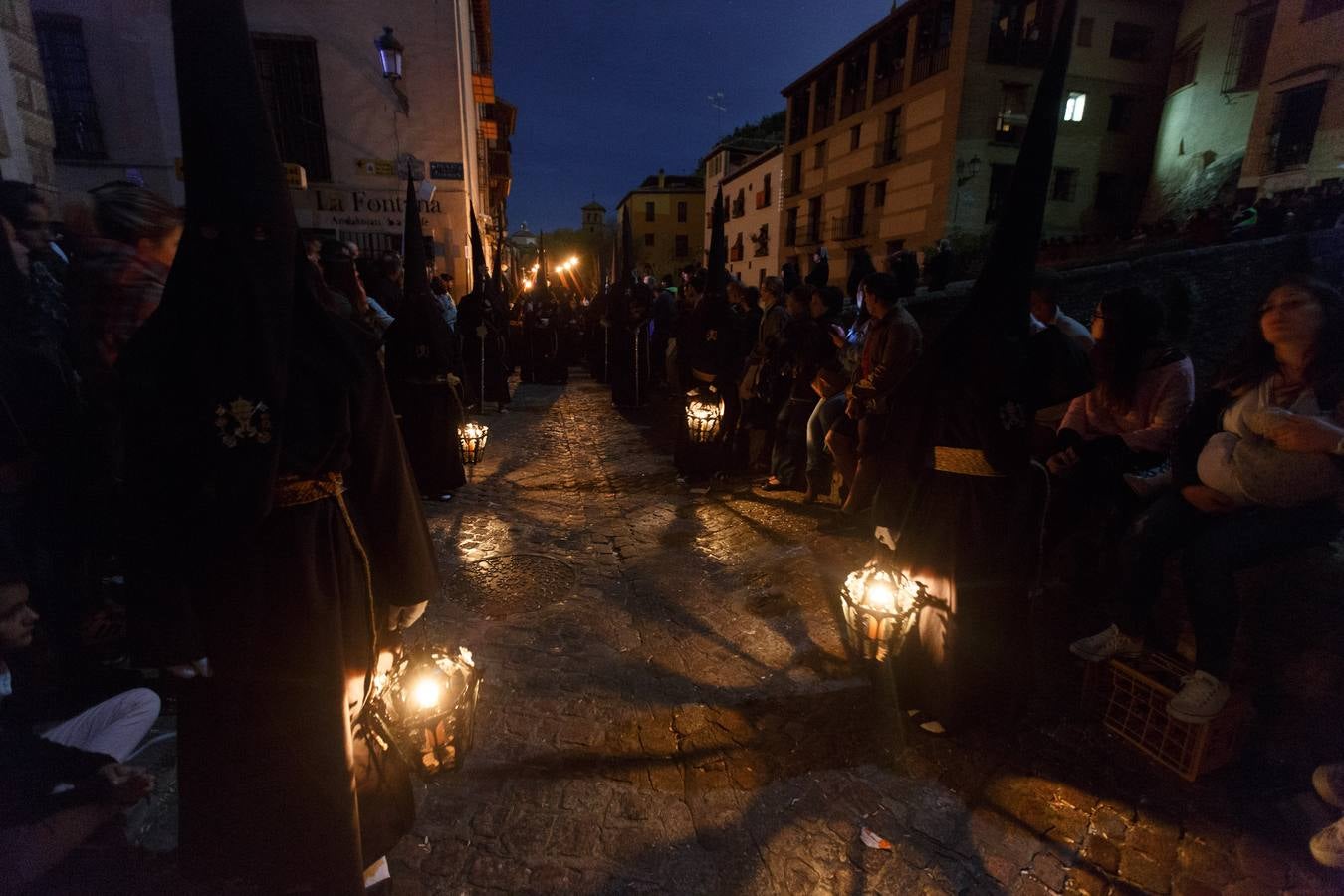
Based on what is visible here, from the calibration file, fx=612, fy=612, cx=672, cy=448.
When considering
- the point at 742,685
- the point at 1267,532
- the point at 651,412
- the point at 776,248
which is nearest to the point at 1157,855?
the point at 1267,532

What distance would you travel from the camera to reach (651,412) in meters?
12.3

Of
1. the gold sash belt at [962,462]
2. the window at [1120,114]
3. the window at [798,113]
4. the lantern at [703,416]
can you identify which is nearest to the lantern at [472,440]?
the lantern at [703,416]

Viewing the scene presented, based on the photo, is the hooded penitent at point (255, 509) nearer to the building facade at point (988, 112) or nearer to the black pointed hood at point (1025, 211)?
the black pointed hood at point (1025, 211)

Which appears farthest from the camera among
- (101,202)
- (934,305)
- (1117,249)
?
(1117,249)

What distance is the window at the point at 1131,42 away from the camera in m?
26.0

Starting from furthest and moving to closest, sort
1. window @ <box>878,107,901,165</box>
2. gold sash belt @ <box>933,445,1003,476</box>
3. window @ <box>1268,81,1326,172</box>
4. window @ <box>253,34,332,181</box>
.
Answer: window @ <box>878,107,901,165</box> → window @ <box>1268,81,1326,172</box> → window @ <box>253,34,332,181</box> → gold sash belt @ <box>933,445,1003,476</box>

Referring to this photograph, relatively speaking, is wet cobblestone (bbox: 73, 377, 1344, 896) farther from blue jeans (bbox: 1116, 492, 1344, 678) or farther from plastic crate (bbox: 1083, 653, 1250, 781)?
blue jeans (bbox: 1116, 492, 1344, 678)

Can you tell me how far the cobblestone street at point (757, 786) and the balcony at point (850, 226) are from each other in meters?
30.4

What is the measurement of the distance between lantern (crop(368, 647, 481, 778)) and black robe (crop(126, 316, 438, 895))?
18 centimetres

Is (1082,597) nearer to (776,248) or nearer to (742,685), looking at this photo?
(742,685)

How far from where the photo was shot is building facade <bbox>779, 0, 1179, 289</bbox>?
81.9 feet

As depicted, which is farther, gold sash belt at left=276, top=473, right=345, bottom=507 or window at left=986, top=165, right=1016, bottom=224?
window at left=986, top=165, right=1016, bottom=224

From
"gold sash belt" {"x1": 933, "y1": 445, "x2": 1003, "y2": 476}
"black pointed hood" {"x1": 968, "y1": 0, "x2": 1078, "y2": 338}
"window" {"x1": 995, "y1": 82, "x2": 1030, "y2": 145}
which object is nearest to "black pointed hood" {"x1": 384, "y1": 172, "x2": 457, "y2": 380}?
"gold sash belt" {"x1": 933, "y1": 445, "x2": 1003, "y2": 476}

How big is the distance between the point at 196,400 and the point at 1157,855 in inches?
160
